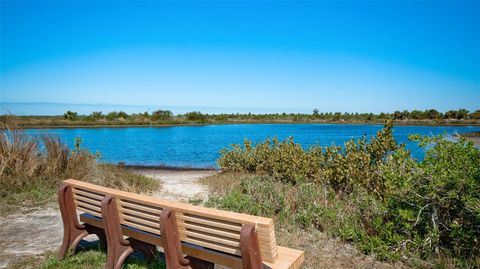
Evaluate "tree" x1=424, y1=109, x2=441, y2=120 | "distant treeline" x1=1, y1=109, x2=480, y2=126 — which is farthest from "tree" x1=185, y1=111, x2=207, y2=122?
"tree" x1=424, y1=109, x2=441, y2=120

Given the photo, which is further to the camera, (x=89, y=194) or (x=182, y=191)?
(x=182, y=191)

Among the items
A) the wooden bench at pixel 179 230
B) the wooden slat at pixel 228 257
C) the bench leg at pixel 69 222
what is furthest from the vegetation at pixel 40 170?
the wooden slat at pixel 228 257

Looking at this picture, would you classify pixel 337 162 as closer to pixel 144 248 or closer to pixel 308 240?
pixel 308 240

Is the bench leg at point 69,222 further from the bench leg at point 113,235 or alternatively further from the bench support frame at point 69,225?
the bench leg at point 113,235

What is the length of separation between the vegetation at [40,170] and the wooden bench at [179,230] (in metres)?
4.54

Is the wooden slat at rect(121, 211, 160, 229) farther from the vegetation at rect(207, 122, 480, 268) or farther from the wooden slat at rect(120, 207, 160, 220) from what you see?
the vegetation at rect(207, 122, 480, 268)

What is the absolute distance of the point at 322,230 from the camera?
5512 millimetres

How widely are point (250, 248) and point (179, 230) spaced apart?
2.68 ft

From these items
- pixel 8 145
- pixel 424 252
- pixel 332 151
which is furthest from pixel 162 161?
pixel 424 252

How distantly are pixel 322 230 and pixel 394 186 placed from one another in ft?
4.50

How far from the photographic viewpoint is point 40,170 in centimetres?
867

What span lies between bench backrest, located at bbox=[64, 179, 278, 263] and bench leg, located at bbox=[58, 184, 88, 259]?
66cm

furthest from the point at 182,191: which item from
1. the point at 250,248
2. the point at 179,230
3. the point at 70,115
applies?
the point at 70,115

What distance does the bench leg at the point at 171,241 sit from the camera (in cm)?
288
